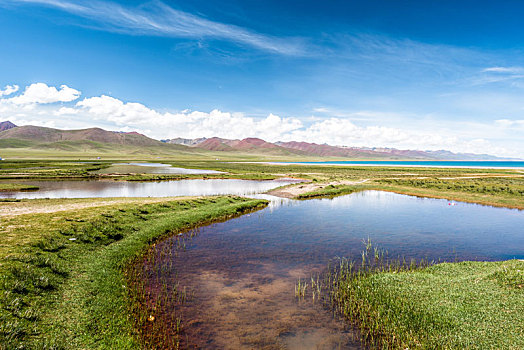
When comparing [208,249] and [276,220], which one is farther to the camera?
[276,220]

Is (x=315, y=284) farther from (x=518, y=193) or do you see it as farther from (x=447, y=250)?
(x=518, y=193)

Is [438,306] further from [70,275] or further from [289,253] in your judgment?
[70,275]

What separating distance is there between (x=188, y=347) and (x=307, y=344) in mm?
5399

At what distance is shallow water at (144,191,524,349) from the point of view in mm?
12852

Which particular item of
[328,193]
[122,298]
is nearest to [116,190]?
[328,193]

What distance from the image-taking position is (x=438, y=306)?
13.0m

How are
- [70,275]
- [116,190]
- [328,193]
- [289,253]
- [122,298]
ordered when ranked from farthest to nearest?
[116,190] < [328,193] < [289,253] < [70,275] < [122,298]

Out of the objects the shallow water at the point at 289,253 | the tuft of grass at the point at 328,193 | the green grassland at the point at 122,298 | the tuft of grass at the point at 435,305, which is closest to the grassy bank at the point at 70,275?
the green grassland at the point at 122,298

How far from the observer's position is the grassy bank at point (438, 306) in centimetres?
1103

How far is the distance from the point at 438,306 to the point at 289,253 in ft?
38.4

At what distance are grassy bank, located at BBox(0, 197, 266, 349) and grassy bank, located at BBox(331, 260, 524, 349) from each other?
11537mm

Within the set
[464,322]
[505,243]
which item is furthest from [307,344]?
[505,243]

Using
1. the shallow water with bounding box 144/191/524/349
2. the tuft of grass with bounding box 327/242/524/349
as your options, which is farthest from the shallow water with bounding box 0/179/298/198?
the tuft of grass with bounding box 327/242/524/349

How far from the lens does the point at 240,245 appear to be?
24.7 meters
